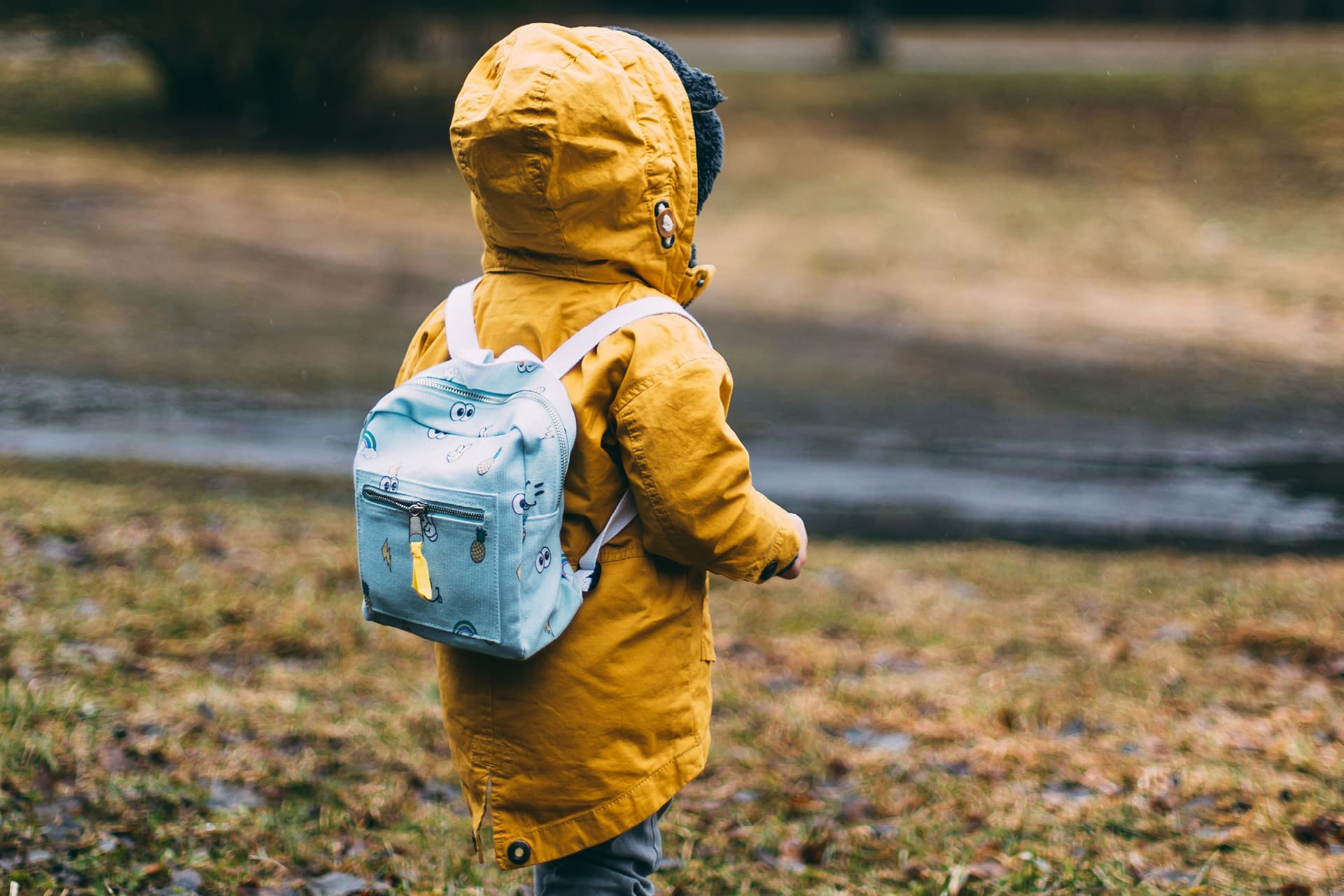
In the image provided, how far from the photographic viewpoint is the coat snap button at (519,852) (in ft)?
7.19

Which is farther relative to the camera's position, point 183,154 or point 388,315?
point 183,154

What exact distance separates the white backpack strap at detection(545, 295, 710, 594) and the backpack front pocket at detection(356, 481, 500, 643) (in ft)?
0.67

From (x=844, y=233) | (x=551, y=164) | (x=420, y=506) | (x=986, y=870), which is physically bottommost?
(x=844, y=233)

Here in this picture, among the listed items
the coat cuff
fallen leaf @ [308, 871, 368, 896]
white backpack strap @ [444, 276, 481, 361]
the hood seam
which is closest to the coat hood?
the hood seam

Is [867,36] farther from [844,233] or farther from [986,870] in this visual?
[986,870]

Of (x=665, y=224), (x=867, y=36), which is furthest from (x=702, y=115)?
(x=867, y=36)

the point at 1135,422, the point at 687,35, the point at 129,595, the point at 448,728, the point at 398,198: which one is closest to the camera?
the point at 448,728

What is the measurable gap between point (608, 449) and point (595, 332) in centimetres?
20

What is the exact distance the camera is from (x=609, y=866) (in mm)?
2301

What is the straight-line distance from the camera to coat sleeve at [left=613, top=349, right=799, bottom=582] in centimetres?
205

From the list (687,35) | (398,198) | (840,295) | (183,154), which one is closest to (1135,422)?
(840,295)

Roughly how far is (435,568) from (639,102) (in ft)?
2.80

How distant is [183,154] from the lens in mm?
17141

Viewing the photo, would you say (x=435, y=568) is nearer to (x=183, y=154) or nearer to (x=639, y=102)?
(x=639, y=102)
